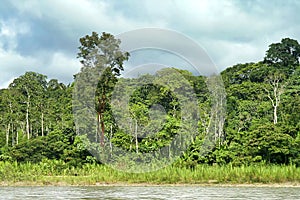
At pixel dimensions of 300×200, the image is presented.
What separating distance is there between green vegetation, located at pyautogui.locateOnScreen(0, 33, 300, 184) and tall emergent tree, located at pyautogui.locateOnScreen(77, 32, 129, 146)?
5cm

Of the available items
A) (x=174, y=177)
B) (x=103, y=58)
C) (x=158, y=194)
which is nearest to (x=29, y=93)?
(x=103, y=58)

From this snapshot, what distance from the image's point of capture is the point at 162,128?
2656cm

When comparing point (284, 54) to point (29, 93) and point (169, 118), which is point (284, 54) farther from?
point (29, 93)

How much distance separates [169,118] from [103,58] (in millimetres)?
4625

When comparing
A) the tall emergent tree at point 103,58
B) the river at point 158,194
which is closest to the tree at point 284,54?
the tall emergent tree at point 103,58

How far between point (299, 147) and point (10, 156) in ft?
49.7

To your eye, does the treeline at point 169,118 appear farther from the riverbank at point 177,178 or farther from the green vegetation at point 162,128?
the riverbank at point 177,178

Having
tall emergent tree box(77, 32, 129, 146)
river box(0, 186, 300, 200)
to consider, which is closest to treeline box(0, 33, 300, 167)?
tall emergent tree box(77, 32, 129, 146)

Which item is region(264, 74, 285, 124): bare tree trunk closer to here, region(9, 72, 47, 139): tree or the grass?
the grass

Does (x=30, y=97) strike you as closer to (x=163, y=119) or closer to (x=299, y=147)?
(x=163, y=119)

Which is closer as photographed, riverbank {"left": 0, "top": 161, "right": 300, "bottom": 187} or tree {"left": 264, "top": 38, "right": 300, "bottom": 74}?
riverbank {"left": 0, "top": 161, "right": 300, "bottom": 187}

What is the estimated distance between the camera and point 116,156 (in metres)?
25.6

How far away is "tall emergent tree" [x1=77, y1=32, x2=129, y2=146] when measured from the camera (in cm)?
2627

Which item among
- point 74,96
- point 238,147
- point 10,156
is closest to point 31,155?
point 10,156
